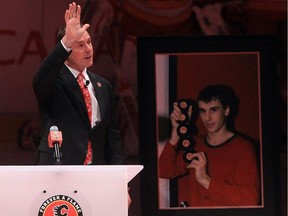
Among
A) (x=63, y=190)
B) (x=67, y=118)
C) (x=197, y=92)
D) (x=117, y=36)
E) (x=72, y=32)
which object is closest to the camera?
(x=63, y=190)

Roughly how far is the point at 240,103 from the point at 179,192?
0.71m

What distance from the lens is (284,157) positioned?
5.07 meters

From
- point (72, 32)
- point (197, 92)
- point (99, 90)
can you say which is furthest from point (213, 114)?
point (72, 32)

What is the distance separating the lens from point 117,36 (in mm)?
4953

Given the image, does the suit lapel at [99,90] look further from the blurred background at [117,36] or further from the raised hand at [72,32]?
the blurred background at [117,36]

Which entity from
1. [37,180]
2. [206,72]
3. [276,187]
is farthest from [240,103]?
[37,180]

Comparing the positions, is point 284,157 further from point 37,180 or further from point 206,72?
point 37,180

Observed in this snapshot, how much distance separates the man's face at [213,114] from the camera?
15.9 feet

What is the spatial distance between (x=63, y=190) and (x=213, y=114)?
221 cm

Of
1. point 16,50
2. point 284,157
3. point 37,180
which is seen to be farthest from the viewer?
point 284,157

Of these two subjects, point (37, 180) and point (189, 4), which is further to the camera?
point (189, 4)

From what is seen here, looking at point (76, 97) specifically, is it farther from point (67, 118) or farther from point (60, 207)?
point (60, 207)

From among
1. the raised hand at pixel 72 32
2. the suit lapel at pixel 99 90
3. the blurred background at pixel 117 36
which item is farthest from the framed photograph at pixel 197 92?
the raised hand at pixel 72 32

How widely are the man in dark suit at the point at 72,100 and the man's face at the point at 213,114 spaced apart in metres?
1.38
